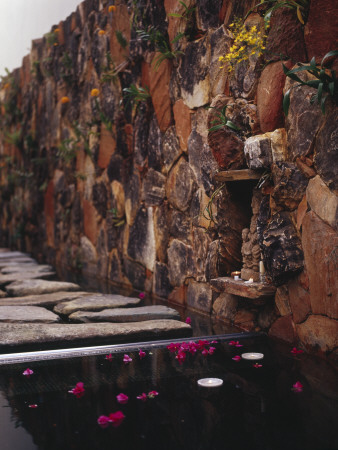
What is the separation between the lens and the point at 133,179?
153 inches

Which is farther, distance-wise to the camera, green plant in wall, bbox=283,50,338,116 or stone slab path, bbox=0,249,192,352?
→ stone slab path, bbox=0,249,192,352

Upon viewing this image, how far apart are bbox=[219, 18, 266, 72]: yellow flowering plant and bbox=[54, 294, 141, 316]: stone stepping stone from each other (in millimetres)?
1443

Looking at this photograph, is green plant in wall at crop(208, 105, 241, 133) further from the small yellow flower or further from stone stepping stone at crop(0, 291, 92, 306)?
the small yellow flower

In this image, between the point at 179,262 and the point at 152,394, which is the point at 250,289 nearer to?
the point at 152,394

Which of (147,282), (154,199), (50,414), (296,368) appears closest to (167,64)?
(154,199)

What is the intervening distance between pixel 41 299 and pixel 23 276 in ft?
3.59

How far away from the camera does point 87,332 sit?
2.35 m

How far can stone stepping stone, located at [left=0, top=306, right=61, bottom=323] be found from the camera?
2.55m

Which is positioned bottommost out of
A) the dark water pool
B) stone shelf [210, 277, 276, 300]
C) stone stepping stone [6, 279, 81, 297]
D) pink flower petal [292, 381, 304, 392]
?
the dark water pool

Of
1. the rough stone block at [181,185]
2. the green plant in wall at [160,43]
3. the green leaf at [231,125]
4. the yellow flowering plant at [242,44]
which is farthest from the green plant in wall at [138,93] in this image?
the green leaf at [231,125]

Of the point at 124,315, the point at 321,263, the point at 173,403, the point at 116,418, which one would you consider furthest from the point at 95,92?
the point at 116,418

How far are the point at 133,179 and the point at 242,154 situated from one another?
5.04 feet

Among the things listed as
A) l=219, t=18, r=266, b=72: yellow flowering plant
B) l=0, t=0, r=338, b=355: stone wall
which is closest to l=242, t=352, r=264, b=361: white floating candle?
l=0, t=0, r=338, b=355: stone wall

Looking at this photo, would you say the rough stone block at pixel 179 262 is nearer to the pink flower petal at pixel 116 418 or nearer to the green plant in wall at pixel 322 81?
the green plant in wall at pixel 322 81
